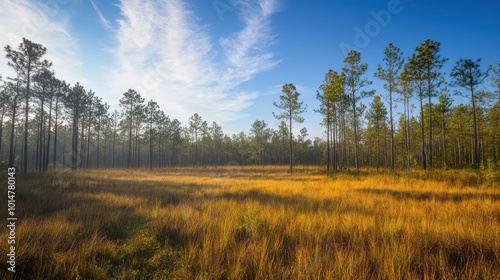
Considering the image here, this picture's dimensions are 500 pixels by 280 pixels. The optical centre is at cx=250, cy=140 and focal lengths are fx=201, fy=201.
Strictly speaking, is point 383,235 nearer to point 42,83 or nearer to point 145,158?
point 42,83

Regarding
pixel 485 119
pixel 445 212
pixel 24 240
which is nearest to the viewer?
pixel 24 240

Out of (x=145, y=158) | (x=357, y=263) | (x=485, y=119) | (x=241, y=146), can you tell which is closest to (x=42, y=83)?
(x=357, y=263)

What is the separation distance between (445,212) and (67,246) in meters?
8.37

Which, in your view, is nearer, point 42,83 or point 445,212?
point 445,212

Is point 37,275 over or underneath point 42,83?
underneath

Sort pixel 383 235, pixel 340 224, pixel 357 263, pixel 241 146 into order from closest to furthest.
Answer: pixel 357 263, pixel 383 235, pixel 340 224, pixel 241 146

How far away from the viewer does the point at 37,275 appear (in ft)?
7.70

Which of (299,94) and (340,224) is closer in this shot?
(340,224)

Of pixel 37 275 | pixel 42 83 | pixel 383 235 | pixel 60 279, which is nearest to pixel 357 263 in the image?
pixel 383 235

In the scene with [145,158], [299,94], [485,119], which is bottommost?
[145,158]

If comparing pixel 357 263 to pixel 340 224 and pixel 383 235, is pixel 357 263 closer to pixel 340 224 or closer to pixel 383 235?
pixel 383 235

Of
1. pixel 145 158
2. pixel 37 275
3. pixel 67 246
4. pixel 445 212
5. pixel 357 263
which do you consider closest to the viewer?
pixel 37 275

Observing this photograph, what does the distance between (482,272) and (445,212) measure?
142 inches

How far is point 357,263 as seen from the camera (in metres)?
2.63
